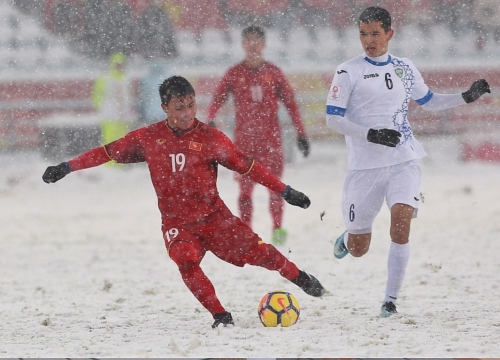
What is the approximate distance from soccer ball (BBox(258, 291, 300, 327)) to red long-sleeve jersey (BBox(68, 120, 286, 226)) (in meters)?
0.59

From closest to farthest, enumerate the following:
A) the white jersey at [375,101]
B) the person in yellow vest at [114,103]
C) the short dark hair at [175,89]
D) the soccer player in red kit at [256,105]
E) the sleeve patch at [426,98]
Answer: the short dark hair at [175,89], the white jersey at [375,101], the sleeve patch at [426,98], the soccer player in red kit at [256,105], the person in yellow vest at [114,103]

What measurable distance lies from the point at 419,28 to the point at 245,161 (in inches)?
624

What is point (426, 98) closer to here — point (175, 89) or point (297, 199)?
point (297, 199)

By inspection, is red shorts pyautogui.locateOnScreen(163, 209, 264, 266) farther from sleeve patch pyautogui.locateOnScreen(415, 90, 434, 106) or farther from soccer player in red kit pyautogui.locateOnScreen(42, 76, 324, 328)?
sleeve patch pyautogui.locateOnScreen(415, 90, 434, 106)

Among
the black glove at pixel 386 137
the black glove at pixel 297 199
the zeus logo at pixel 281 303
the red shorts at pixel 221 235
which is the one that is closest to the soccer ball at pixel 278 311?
the zeus logo at pixel 281 303

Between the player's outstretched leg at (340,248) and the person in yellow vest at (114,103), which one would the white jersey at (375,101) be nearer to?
the player's outstretched leg at (340,248)

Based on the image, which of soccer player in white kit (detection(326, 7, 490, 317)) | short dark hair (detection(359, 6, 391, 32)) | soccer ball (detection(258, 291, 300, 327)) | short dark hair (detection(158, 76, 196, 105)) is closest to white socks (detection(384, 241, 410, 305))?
soccer player in white kit (detection(326, 7, 490, 317))

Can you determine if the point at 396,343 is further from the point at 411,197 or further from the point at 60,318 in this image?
the point at 60,318

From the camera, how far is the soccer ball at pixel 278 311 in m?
5.26

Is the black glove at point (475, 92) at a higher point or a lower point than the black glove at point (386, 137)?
higher

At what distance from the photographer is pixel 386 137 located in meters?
5.42

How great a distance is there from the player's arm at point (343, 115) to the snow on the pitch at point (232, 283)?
1.04m

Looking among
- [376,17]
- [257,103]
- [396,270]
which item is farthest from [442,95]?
[257,103]

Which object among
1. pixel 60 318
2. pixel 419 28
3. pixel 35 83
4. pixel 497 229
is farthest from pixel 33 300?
pixel 419 28
